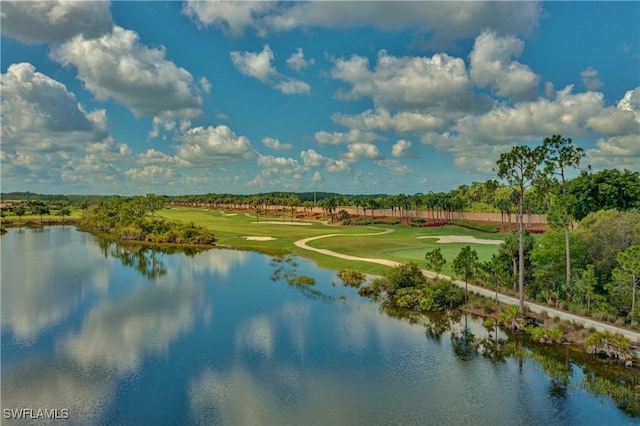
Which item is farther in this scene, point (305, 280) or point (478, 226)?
point (478, 226)

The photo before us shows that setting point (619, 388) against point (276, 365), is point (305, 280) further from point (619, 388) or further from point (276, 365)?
point (619, 388)

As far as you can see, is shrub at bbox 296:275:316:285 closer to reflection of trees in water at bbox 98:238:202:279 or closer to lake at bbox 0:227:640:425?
lake at bbox 0:227:640:425

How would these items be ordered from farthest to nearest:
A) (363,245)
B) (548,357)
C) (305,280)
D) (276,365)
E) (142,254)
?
(363,245) < (142,254) < (305,280) < (548,357) < (276,365)

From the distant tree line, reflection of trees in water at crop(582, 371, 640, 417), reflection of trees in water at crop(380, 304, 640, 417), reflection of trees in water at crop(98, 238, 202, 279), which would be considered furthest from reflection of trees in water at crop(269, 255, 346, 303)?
the distant tree line

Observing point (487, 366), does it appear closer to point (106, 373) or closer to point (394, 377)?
point (394, 377)

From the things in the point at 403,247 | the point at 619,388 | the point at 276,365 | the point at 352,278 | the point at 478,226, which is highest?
the point at 478,226

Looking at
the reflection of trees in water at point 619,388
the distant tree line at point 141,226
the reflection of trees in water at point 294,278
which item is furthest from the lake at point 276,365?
the distant tree line at point 141,226

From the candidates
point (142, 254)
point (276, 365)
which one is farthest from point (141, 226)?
point (276, 365)
